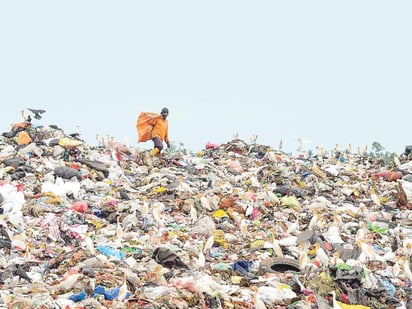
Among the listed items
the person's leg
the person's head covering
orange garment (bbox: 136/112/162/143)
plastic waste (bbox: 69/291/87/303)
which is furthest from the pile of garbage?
the person's head covering

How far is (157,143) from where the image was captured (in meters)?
13.2

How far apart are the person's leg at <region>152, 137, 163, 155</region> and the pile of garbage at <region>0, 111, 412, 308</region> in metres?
0.18

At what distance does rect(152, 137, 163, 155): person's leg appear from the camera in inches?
519

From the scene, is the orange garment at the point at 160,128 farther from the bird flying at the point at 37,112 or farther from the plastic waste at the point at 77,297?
the plastic waste at the point at 77,297

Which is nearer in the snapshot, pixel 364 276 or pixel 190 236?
pixel 364 276

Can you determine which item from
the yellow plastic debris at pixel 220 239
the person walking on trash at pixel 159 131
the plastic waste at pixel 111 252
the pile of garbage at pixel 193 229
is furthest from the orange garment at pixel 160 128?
the plastic waste at pixel 111 252

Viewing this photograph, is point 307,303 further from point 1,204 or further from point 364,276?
point 1,204

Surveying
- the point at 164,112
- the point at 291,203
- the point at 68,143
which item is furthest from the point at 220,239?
the point at 164,112

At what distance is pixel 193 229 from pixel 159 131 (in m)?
4.83

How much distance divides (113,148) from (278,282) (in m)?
7.63

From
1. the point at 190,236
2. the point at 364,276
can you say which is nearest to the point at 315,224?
the point at 190,236

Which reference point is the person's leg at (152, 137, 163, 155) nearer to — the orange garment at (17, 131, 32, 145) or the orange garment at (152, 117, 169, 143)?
the orange garment at (152, 117, 169, 143)

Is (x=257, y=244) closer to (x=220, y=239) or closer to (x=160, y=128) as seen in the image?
(x=220, y=239)

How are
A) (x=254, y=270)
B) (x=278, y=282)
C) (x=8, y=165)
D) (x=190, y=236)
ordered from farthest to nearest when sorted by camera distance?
(x=8, y=165), (x=190, y=236), (x=254, y=270), (x=278, y=282)
